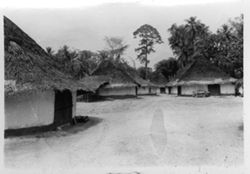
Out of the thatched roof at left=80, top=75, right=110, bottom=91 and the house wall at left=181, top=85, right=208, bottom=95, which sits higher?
the thatched roof at left=80, top=75, right=110, bottom=91

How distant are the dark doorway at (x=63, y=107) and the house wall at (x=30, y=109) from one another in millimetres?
135

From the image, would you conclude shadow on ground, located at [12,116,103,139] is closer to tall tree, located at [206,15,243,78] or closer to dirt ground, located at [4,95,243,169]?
dirt ground, located at [4,95,243,169]

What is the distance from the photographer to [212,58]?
3803mm

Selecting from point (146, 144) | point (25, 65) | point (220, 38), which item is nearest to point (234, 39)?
point (220, 38)

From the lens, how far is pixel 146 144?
2.39 metres

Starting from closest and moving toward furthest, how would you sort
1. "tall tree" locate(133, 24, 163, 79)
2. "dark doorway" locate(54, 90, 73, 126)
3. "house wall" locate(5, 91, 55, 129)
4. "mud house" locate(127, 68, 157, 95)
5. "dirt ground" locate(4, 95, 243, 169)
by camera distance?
"dirt ground" locate(4, 95, 243, 169) < "tall tree" locate(133, 24, 163, 79) < "house wall" locate(5, 91, 55, 129) < "dark doorway" locate(54, 90, 73, 126) < "mud house" locate(127, 68, 157, 95)

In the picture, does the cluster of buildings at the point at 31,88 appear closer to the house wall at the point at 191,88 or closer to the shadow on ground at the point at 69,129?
the shadow on ground at the point at 69,129

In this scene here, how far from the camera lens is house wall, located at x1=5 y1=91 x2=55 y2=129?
2.77m

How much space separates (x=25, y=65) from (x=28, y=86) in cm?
39

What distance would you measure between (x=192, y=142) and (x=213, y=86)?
532cm

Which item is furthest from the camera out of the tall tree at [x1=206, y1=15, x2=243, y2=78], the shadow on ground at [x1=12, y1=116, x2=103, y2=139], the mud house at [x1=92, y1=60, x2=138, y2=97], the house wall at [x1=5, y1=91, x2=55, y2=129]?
the mud house at [x1=92, y1=60, x2=138, y2=97]

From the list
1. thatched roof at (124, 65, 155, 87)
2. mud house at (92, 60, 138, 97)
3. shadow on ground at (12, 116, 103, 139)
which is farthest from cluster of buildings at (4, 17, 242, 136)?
mud house at (92, 60, 138, 97)

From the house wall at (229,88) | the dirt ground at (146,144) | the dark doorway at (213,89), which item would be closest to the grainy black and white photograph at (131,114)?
the dirt ground at (146,144)

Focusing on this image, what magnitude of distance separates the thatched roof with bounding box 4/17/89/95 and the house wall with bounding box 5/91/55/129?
0.23 m
